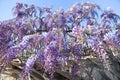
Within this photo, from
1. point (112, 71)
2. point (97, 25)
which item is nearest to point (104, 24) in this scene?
point (97, 25)

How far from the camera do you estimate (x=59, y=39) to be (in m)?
4.15

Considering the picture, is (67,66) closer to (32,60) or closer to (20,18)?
(32,60)

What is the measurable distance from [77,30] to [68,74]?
56 cm

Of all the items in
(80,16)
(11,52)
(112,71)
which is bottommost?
(112,71)

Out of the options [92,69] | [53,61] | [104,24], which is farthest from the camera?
[104,24]

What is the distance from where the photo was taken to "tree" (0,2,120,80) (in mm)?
4203

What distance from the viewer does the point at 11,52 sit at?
423cm

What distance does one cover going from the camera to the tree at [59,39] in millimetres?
4203

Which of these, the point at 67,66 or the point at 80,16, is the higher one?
the point at 80,16

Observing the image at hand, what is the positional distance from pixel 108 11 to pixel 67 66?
1.42 metres

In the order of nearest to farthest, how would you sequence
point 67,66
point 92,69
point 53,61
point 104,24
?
point 53,61, point 67,66, point 92,69, point 104,24

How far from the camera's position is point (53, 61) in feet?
13.4

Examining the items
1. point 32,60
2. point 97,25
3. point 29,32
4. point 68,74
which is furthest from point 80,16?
point 32,60

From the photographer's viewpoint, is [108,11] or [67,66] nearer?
[67,66]
